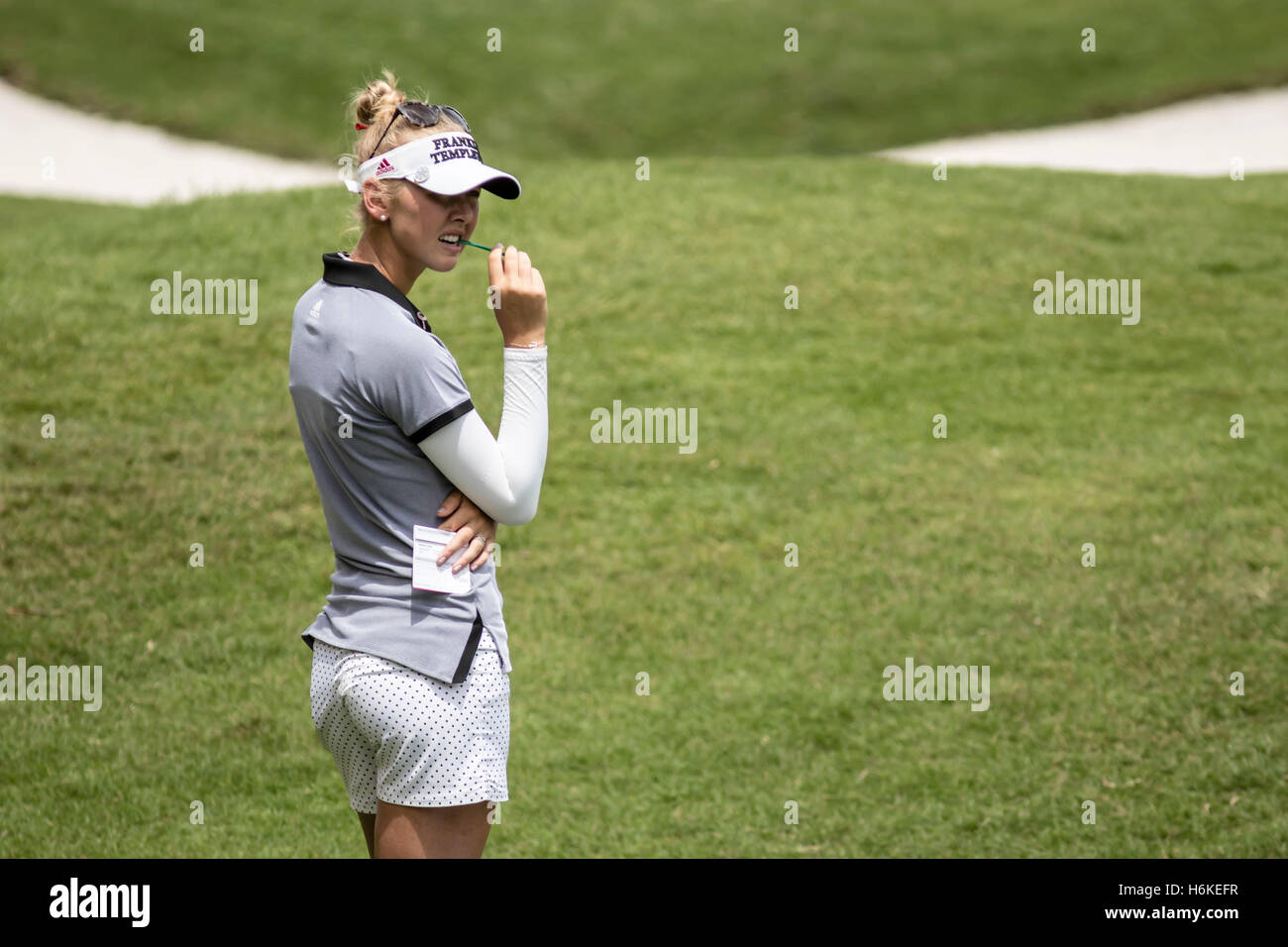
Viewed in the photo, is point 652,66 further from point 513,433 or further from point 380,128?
point 513,433

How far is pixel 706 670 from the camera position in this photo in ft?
19.8

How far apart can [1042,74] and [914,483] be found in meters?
13.5

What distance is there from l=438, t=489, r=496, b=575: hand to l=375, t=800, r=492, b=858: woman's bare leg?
0.48 m

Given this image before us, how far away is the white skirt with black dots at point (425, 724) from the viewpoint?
249cm

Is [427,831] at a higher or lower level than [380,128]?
lower

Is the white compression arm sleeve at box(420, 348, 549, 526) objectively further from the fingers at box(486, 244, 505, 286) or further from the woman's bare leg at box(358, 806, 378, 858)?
the woman's bare leg at box(358, 806, 378, 858)

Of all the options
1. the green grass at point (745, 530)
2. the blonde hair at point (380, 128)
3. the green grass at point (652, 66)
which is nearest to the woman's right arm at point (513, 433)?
the blonde hair at point (380, 128)

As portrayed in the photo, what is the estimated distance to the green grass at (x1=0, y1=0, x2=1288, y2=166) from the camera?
1805 centimetres

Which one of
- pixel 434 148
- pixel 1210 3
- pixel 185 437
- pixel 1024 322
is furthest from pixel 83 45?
pixel 434 148

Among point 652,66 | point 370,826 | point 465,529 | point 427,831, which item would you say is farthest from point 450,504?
point 652,66

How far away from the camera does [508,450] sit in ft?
8.39

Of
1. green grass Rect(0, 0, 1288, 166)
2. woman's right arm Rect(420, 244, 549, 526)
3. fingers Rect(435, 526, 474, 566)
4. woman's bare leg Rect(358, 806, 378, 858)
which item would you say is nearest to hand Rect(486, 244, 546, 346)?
woman's right arm Rect(420, 244, 549, 526)

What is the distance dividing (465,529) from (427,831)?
24.0 inches
